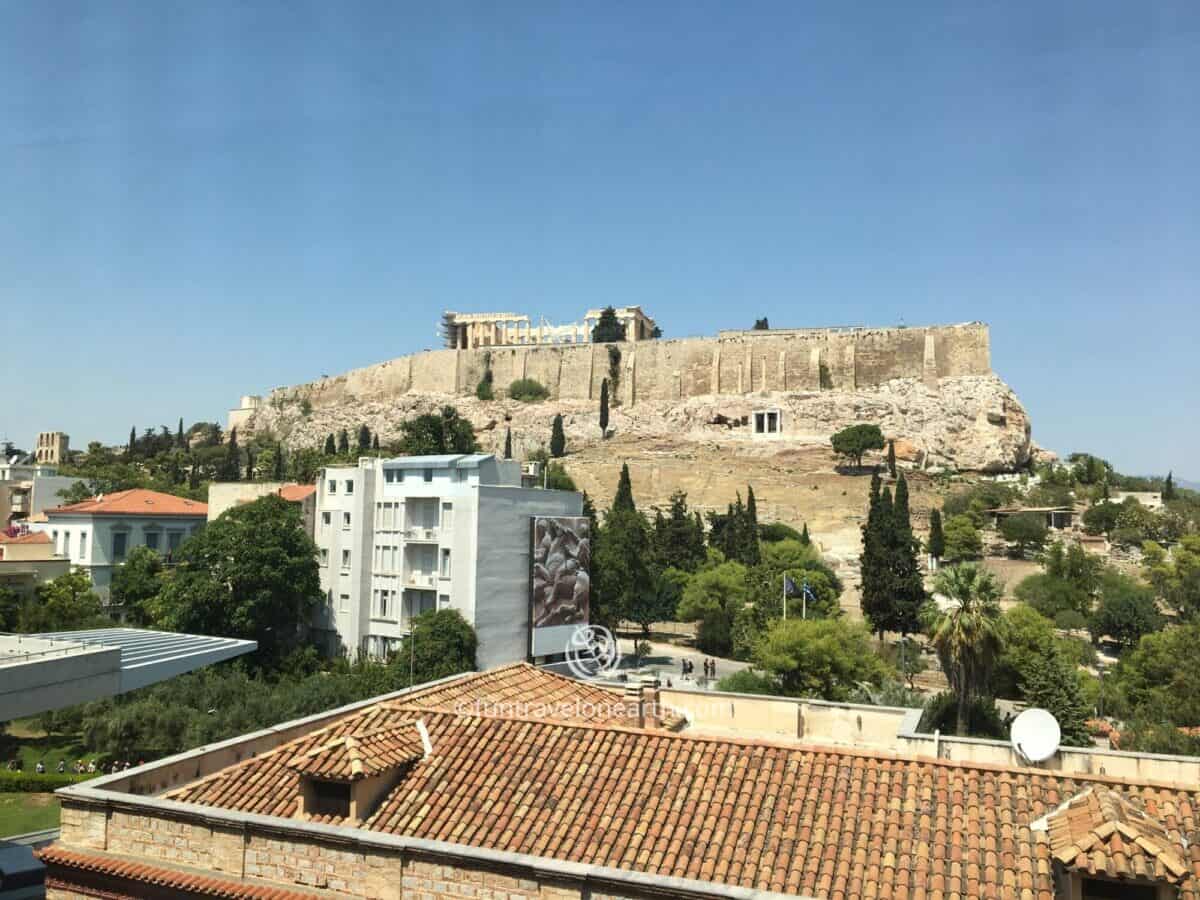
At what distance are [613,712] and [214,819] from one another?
22.0 feet

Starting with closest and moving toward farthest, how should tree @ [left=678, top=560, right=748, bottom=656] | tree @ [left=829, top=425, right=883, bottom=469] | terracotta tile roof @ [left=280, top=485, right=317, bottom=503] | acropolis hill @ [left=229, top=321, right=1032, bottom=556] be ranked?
terracotta tile roof @ [left=280, top=485, right=317, bottom=503] → tree @ [left=678, top=560, right=748, bottom=656] → tree @ [left=829, top=425, right=883, bottom=469] → acropolis hill @ [left=229, top=321, right=1032, bottom=556]

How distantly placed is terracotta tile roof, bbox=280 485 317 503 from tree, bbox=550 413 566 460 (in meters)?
48.1

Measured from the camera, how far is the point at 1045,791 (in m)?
9.24

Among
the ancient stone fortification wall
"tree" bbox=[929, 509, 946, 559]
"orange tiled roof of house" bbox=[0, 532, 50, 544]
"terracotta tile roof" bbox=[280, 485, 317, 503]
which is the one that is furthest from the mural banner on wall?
the ancient stone fortification wall

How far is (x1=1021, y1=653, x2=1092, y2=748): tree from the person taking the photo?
105 ft

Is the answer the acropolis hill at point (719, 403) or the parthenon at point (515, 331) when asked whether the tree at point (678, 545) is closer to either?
the acropolis hill at point (719, 403)

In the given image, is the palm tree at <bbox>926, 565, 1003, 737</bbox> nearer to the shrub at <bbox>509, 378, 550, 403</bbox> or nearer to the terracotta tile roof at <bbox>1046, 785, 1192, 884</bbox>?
the terracotta tile roof at <bbox>1046, 785, 1192, 884</bbox>

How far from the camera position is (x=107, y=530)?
49219mm

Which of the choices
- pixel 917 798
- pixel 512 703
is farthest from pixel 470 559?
pixel 917 798

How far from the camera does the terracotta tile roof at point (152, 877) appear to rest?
882 centimetres

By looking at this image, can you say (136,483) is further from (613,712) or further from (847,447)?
(613,712)

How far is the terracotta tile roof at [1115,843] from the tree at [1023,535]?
65.0m

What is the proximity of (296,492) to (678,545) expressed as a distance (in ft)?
85.1

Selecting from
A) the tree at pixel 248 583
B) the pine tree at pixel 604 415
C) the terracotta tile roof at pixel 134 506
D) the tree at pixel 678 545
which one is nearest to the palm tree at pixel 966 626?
the tree at pixel 248 583
